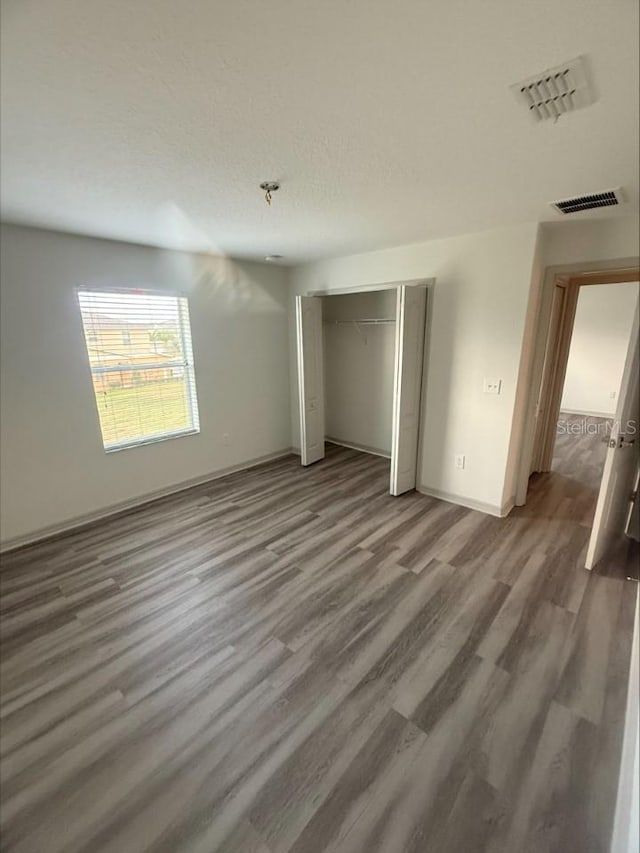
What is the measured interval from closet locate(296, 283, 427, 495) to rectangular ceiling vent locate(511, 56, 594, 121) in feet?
6.07

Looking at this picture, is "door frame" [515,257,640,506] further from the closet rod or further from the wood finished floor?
the closet rod

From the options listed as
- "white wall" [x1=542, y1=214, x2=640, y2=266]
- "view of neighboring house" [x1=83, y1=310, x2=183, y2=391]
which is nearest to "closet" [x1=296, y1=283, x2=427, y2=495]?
"white wall" [x1=542, y1=214, x2=640, y2=266]

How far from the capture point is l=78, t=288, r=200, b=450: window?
3188mm

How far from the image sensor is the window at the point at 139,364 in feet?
10.5

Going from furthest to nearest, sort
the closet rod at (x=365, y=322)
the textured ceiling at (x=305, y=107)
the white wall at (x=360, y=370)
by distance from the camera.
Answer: the white wall at (x=360, y=370) → the closet rod at (x=365, y=322) → the textured ceiling at (x=305, y=107)

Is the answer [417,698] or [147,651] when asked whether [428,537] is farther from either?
[147,651]

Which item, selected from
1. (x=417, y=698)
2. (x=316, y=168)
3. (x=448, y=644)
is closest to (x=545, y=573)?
(x=448, y=644)

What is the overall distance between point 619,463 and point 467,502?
1.29 meters

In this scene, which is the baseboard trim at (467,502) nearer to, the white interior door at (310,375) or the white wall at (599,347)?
the white interior door at (310,375)

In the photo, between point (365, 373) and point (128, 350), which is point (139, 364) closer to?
point (128, 350)

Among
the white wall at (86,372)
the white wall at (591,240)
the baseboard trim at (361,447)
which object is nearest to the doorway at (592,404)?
the white wall at (591,240)

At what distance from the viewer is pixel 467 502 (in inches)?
136

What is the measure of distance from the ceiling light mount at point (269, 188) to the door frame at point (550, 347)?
7.38 feet

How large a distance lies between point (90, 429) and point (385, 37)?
11.1 feet
